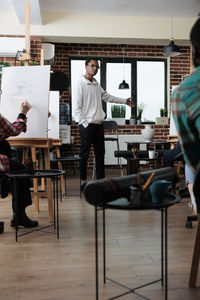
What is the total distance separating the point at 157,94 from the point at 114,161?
180 cm

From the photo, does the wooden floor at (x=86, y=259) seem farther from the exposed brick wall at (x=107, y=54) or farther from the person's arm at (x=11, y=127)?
the exposed brick wall at (x=107, y=54)

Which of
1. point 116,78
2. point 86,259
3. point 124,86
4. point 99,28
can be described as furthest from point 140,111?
point 86,259

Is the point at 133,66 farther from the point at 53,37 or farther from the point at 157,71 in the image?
the point at 53,37

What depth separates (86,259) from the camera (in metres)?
2.01

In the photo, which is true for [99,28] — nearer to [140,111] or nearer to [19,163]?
[140,111]

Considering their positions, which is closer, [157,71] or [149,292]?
[149,292]

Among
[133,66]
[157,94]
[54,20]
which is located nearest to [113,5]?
[54,20]

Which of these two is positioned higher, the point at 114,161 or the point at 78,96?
the point at 78,96

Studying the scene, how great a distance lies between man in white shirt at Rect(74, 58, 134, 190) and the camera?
4.21 meters

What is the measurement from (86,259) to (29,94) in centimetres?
158

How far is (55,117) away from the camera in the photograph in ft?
15.1

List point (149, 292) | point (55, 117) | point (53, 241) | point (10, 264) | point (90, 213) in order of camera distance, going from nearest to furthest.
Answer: point (149, 292)
point (10, 264)
point (53, 241)
point (90, 213)
point (55, 117)

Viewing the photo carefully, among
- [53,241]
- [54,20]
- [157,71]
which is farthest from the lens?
[157,71]

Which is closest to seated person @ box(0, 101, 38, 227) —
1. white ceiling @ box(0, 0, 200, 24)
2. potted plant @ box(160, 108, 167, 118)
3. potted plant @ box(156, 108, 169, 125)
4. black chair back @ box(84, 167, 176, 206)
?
black chair back @ box(84, 167, 176, 206)
